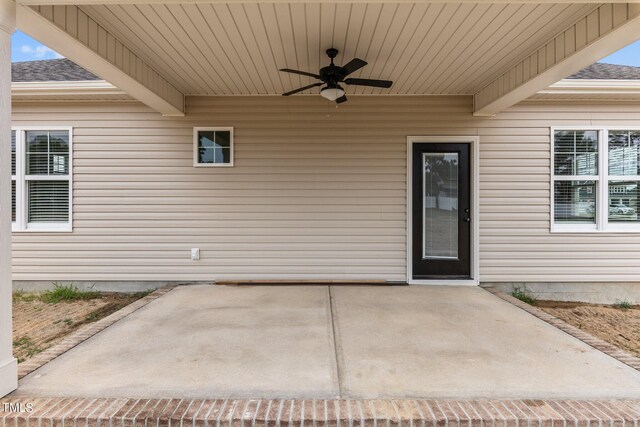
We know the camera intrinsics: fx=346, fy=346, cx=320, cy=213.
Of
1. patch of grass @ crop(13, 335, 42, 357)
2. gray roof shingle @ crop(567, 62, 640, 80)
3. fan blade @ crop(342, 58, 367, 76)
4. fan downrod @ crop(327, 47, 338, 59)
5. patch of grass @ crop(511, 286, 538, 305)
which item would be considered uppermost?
gray roof shingle @ crop(567, 62, 640, 80)

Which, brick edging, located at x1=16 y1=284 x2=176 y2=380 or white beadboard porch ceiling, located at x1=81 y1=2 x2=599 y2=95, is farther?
white beadboard porch ceiling, located at x1=81 y1=2 x2=599 y2=95

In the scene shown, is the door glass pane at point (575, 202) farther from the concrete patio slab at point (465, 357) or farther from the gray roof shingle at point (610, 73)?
the concrete patio slab at point (465, 357)

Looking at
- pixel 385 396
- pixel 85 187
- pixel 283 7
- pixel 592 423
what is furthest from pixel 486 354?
pixel 85 187

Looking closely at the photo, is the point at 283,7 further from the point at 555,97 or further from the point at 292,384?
the point at 555,97

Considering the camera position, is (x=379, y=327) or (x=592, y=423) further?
(x=379, y=327)

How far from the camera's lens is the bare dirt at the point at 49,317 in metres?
3.31

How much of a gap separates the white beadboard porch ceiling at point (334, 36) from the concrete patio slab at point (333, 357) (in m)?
2.77

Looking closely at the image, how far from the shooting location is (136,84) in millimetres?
3842

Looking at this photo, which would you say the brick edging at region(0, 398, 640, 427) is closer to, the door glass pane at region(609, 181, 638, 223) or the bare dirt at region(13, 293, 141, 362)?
the bare dirt at region(13, 293, 141, 362)

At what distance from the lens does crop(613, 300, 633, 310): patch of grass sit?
4.88m

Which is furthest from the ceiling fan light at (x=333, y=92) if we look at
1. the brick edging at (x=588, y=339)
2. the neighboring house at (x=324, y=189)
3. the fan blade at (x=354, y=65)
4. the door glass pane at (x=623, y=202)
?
the door glass pane at (x=623, y=202)

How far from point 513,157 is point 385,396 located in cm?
426

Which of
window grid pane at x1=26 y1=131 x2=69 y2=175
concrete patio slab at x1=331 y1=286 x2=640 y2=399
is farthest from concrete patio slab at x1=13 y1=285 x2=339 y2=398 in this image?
window grid pane at x1=26 y1=131 x2=69 y2=175

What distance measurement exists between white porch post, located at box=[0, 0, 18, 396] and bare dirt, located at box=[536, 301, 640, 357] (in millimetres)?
5069
